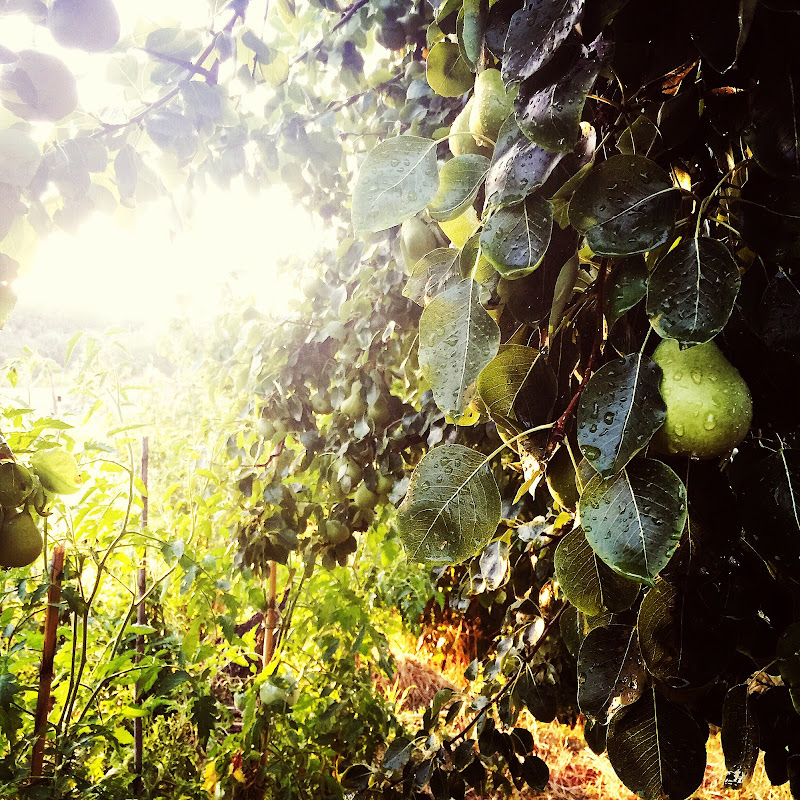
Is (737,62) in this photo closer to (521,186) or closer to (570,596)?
(521,186)

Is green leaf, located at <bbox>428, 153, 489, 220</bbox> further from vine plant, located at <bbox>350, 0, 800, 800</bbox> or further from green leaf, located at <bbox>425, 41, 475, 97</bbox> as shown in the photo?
green leaf, located at <bbox>425, 41, 475, 97</bbox>

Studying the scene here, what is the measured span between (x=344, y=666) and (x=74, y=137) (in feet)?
4.71

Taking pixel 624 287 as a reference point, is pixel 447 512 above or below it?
below

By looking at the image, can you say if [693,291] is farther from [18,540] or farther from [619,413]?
[18,540]

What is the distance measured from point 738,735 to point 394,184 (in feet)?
1.54

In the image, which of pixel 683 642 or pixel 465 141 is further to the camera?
pixel 465 141

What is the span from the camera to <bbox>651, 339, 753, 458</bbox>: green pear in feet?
1.11

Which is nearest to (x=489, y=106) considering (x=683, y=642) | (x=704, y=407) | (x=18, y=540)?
(x=704, y=407)

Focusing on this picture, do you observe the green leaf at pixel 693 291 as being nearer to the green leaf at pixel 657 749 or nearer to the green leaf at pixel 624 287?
the green leaf at pixel 624 287

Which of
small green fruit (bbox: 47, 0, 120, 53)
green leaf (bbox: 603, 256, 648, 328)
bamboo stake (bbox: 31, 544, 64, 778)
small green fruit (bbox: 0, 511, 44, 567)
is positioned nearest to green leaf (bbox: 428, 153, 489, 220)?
green leaf (bbox: 603, 256, 648, 328)

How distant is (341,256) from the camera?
1386 millimetres

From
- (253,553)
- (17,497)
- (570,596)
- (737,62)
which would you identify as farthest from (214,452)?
(737,62)

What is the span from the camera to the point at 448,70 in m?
0.51

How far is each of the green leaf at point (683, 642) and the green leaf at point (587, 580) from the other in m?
0.02
